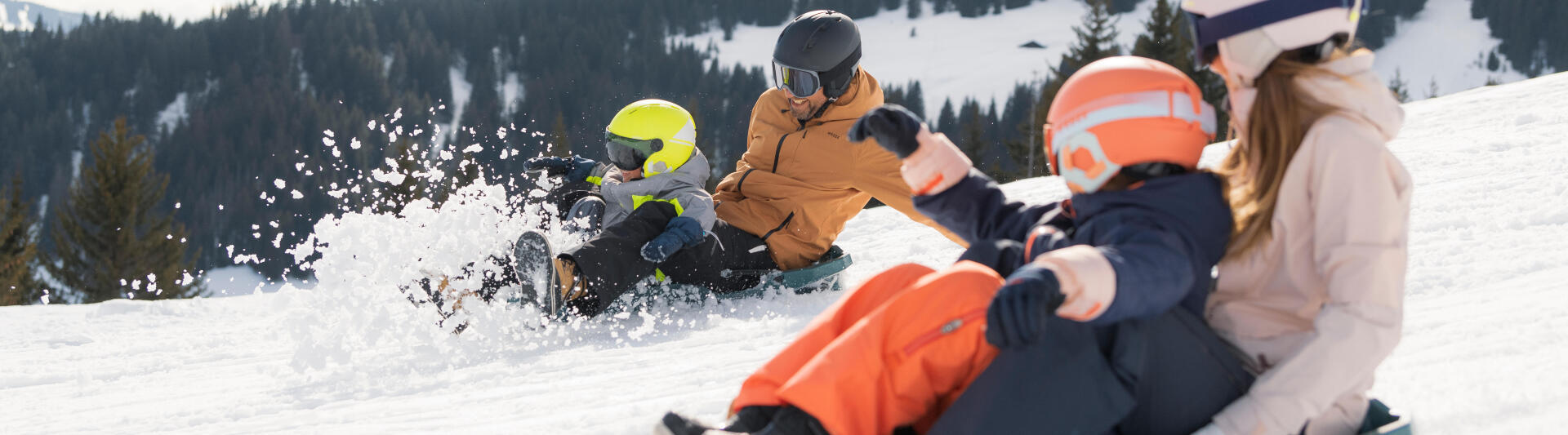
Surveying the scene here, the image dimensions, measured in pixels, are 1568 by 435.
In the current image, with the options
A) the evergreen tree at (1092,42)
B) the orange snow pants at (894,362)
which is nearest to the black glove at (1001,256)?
the orange snow pants at (894,362)

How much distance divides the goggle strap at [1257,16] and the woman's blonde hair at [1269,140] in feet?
0.24

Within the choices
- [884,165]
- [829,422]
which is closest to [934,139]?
[829,422]

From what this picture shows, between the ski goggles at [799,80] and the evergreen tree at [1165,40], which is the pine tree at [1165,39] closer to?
the evergreen tree at [1165,40]

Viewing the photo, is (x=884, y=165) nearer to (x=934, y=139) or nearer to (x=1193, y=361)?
(x=934, y=139)

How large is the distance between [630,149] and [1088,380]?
294 centimetres

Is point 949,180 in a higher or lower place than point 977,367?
higher

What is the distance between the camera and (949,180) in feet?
7.25

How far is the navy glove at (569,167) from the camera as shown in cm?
468

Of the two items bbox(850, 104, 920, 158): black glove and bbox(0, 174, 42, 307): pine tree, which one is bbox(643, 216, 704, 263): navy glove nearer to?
bbox(850, 104, 920, 158): black glove

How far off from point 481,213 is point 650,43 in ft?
289

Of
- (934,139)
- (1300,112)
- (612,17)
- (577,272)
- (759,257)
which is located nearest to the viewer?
(1300,112)

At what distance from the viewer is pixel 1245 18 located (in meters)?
1.81

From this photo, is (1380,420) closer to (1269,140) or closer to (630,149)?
(1269,140)

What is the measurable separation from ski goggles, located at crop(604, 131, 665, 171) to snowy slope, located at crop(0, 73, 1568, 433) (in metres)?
0.53
